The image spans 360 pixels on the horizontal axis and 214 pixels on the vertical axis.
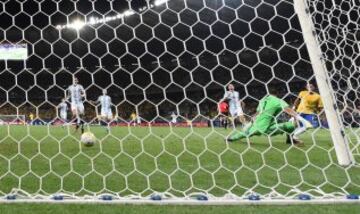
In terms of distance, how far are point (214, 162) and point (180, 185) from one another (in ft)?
4.65

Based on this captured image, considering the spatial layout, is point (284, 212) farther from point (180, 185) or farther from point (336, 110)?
point (336, 110)

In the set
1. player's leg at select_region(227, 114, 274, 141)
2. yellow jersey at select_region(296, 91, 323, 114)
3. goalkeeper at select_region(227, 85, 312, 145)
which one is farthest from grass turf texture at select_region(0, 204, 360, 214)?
yellow jersey at select_region(296, 91, 323, 114)

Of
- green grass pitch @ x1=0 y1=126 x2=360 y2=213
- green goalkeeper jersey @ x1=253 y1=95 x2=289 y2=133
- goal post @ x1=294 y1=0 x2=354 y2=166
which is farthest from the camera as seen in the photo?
green goalkeeper jersey @ x1=253 y1=95 x2=289 y2=133

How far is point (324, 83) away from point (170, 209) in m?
1.96

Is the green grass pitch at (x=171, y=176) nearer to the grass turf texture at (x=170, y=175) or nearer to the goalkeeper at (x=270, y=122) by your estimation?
the grass turf texture at (x=170, y=175)

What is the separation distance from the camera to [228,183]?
10.6 feet

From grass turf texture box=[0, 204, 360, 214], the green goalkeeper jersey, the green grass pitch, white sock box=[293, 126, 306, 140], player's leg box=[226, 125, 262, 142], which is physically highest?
grass turf texture box=[0, 204, 360, 214]

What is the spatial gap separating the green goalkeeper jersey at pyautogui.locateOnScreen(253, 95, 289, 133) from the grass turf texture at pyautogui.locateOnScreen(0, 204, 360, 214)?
431 centimetres

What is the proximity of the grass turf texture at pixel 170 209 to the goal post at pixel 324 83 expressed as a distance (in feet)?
4.32

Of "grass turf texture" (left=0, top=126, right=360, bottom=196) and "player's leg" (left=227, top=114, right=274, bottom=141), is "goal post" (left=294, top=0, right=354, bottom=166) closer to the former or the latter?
"grass turf texture" (left=0, top=126, right=360, bottom=196)

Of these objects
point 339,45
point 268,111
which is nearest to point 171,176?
point 339,45

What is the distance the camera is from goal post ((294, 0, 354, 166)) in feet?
11.9

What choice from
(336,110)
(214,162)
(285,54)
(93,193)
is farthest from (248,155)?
(285,54)

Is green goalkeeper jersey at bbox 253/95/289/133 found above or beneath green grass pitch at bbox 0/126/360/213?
beneath
